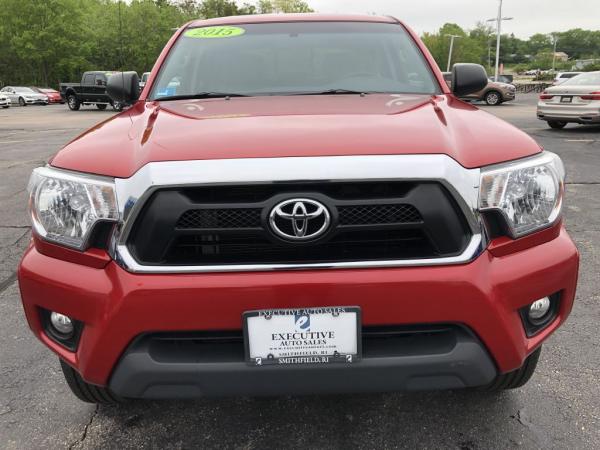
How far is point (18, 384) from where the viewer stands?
2.55 meters

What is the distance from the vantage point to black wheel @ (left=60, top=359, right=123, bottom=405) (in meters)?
2.01

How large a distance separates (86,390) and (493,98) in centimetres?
2465

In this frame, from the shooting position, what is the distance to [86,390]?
2.05m

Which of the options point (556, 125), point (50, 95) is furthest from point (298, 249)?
point (50, 95)

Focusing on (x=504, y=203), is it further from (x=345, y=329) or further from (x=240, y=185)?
(x=240, y=185)

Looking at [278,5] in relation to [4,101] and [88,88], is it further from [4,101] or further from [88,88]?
[88,88]

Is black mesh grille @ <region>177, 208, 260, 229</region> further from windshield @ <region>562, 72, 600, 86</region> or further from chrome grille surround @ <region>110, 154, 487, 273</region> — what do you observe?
windshield @ <region>562, 72, 600, 86</region>

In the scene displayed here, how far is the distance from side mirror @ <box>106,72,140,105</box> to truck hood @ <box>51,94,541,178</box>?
3.36ft

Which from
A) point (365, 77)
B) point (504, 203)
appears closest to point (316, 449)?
point (504, 203)

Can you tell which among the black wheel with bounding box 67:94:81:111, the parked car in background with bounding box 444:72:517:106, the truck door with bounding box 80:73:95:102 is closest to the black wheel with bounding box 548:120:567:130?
the parked car in background with bounding box 444:72:517:106

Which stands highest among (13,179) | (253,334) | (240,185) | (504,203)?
(240,185)

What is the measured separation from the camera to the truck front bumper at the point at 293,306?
165cm

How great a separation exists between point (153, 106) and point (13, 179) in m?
5.92

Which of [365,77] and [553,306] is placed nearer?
[553,306]
